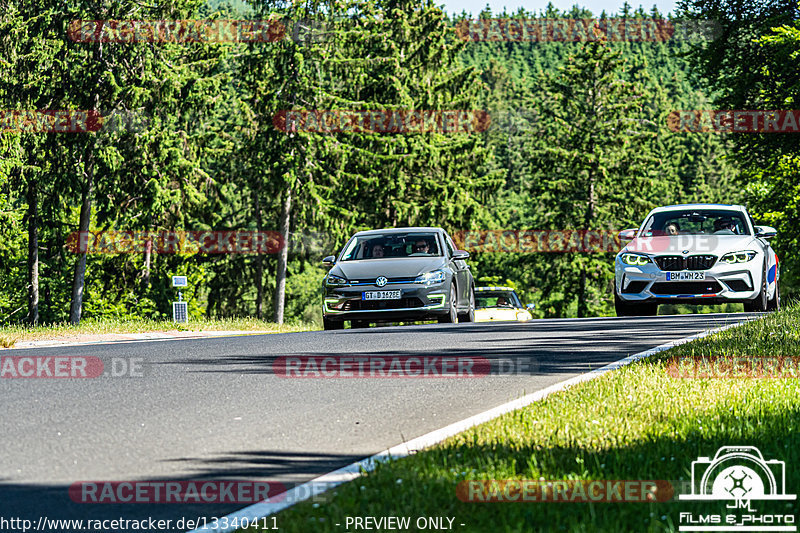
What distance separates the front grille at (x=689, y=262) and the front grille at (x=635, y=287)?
19.2 inches

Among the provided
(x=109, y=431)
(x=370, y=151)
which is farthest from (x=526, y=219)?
(x=109, y=431)

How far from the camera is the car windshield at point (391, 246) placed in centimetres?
1803

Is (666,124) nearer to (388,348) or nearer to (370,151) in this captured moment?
(370,151)

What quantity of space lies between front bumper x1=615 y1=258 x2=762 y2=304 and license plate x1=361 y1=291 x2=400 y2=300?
365 cm

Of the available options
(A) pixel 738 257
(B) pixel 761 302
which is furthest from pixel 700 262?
(B) pixel 761 302

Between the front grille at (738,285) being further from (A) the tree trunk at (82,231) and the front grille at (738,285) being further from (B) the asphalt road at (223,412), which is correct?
(A) the tree trunk at (82,231)

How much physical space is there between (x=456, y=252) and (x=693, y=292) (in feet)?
14.5

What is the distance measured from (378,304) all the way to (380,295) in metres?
0.15

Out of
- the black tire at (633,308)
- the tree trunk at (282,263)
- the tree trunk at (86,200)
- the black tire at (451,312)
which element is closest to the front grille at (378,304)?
the black tire at (451,312)

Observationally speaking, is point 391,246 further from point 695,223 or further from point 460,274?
point 695,223

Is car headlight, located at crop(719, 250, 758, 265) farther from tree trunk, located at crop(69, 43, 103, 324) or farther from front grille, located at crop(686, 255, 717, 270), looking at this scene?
tree trunk, located at crop(69, 43, 103, 324)

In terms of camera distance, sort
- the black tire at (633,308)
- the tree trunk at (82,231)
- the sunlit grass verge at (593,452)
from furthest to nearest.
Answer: the tree trunk at (82,231)
the black tire at (633,308)
the sunlit grass verge at (593,452)

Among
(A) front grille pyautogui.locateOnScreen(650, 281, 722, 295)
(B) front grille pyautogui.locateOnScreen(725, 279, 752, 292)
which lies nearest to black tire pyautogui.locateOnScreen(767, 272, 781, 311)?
(B) front grille pyautogui.locateOnScreen(725, 279, 752, 292)

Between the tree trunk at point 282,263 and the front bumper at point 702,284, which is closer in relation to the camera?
the front bumper at point 702,284
